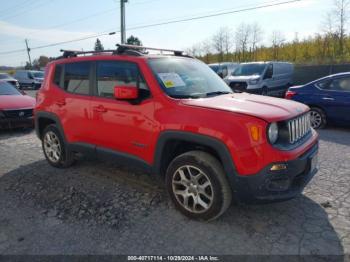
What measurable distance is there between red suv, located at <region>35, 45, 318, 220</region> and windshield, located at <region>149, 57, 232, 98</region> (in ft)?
0.05

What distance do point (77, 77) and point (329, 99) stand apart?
6.13m

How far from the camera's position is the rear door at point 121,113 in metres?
3.68

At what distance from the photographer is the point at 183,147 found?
366 cm

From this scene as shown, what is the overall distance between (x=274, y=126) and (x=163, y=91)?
1.29m

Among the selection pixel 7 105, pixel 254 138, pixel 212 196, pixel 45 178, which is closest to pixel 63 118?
pixel 45 178

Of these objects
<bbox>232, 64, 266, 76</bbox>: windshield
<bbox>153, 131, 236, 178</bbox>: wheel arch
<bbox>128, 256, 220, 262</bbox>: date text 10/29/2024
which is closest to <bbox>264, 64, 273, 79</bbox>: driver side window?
<bbox>232, 64, 266, 76</bbox>: windshield

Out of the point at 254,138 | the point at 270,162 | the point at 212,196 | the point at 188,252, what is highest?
the point at 254,138

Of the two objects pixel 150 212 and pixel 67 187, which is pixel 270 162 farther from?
pixel 67 187

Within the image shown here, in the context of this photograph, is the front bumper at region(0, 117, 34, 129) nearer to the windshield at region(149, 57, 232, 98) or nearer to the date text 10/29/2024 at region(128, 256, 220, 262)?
the windshield at region(149, 57, 232, 98)

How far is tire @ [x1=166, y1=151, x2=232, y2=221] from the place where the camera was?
319 cm

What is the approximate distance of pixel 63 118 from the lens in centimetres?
482

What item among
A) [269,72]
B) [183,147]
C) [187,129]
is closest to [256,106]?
[187,129]

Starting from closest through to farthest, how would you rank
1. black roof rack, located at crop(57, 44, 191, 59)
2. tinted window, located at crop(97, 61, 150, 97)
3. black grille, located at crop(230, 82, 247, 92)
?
tinted window, located at crop(97, 61, 150, 97), black roof rack, located at crop(57, 44, 191, 59), black grille, located at crop(230, 82, 247, 92)

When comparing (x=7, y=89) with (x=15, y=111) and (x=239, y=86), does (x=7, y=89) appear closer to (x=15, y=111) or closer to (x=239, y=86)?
(x=15, y=111)
